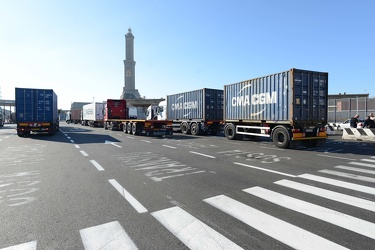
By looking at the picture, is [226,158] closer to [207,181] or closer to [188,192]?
[207,181]

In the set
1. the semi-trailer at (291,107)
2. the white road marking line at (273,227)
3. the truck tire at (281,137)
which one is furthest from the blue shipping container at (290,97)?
the white road marking line at (273,227)

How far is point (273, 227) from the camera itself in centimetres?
331

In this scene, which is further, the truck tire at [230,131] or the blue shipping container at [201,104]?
the blue shipping container at [201,104]

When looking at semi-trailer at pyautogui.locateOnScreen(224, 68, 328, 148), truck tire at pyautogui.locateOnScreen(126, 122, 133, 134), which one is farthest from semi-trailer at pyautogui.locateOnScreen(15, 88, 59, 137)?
semi-trailer at pyautogui.locateOnScreen(224, 68, 328, 148)

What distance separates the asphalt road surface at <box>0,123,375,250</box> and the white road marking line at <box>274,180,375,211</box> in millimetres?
21

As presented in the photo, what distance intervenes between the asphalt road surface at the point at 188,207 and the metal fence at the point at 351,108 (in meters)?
26.3

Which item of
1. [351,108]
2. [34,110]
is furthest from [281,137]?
[351,108]

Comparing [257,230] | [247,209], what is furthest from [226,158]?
[257,230]

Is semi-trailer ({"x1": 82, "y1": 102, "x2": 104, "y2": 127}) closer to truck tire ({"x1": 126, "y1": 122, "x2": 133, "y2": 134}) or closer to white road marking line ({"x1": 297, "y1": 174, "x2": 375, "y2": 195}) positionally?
truck tire ({"x1": 126, "y1": 122, "x2": 133, "y2": 134})

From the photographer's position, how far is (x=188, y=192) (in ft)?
15.9

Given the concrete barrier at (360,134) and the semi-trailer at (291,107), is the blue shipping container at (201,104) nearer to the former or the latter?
the semi-trailer at (291,107)

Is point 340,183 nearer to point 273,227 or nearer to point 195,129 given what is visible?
point 273,227

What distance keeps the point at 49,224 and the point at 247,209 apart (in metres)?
3.04

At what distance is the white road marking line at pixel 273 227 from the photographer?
2883 millimetres
